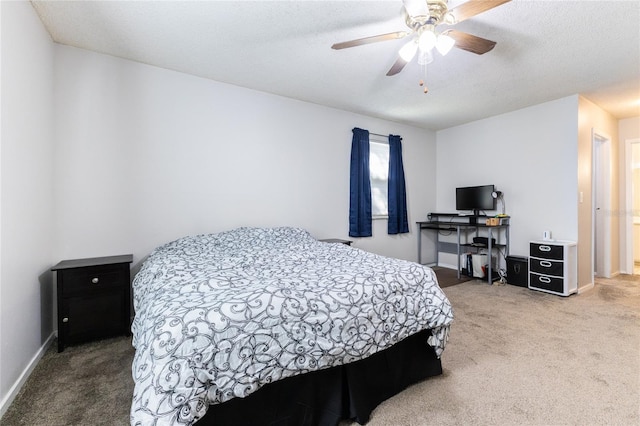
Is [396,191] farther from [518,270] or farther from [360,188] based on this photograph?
[518,270]

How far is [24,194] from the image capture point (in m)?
1.93

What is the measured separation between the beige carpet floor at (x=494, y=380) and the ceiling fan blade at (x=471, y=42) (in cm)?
222

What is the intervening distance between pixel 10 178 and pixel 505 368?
3400mm

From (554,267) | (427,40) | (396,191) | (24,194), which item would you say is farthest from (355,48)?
(554,267)

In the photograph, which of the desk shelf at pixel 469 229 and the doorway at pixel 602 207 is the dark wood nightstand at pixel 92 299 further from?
the doorway at pixel 602 207

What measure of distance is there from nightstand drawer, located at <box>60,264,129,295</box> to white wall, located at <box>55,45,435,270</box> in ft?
1.27

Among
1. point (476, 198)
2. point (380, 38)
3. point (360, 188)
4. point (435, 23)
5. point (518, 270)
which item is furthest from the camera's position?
point (476, 198)

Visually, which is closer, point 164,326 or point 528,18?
point 164,326

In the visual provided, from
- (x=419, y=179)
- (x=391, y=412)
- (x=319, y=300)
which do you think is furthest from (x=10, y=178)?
(x=419, y=179)

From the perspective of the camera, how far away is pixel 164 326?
1.16 meters

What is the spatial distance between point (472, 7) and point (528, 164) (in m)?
3.25

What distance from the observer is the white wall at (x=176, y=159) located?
2576 mm

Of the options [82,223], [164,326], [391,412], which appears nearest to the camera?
[164,326]

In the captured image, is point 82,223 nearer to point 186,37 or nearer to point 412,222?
point 186,37
